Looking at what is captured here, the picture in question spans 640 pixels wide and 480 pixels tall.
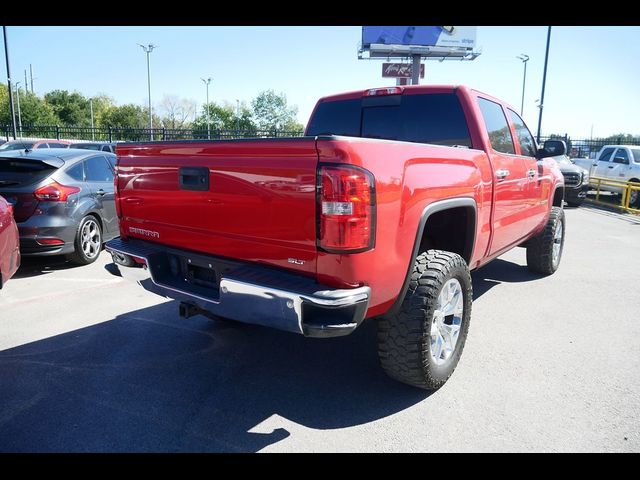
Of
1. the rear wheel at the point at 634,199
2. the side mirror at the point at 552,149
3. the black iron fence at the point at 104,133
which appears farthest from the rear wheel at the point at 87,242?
the black iron fence at the point at 104,133

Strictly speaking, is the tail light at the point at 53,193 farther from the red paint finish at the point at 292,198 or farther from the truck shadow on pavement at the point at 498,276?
the truck shadow on pavement at the point at 498,276

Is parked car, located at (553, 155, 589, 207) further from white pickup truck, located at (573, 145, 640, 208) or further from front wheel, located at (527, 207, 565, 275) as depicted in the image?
A: front wheel, located at (527, 207, 565, 275)

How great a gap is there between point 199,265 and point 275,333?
1.48m

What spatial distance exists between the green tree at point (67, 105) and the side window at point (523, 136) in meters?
79.3

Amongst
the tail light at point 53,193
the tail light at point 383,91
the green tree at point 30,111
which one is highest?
the green tree at point 30,111

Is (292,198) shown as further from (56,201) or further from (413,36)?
(413,36)

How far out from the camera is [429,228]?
3676mm

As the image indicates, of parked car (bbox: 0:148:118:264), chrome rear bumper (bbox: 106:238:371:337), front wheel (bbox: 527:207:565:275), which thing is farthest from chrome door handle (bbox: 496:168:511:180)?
parked car (bbox: 0:148:118:264)

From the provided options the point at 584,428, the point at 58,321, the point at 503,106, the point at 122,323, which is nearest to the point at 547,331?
the point at 584,428

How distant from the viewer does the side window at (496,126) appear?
4141mm

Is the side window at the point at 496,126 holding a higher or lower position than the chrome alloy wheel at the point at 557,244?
higher
